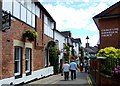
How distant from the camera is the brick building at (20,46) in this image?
16.0 metres

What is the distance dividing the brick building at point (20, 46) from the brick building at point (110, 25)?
602cm

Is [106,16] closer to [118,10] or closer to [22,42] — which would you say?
[118,10]

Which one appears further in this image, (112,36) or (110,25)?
(112,36)

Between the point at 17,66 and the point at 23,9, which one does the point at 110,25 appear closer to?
the point at 23,9

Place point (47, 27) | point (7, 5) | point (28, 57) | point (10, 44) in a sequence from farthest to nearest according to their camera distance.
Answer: point (47, 27)
point (28, 57)
point (10, 44)
point (7, 5)

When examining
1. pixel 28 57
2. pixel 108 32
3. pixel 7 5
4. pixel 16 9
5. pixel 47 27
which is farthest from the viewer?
pixel 47 27

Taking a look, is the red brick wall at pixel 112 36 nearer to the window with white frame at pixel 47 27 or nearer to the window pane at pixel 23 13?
the window with white frame at pixel 47 27

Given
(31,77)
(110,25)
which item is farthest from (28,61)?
(110,25)

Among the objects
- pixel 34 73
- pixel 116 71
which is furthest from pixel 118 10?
pixel 116 71

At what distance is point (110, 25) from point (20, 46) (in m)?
11.1

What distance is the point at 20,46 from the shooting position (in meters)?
19.1

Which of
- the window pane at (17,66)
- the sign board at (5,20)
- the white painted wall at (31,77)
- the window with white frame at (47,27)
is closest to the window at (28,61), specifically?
the white painted wall at (31,77)

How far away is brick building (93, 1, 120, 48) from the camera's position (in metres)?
26.6

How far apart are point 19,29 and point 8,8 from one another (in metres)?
2.69
